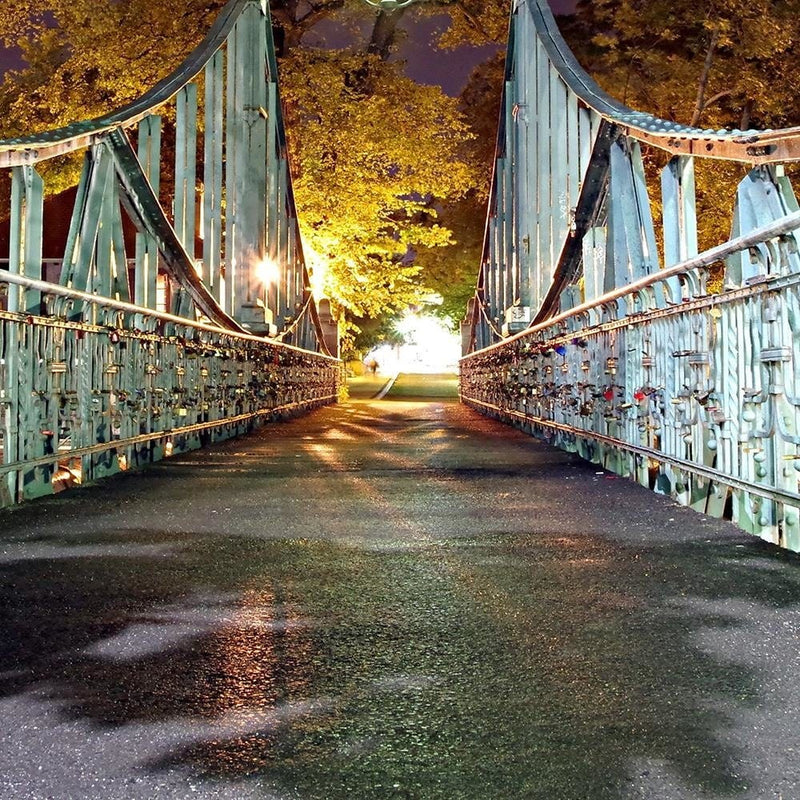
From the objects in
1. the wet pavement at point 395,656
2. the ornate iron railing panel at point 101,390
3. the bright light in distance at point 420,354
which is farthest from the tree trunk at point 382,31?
the bright light in distance at point 420,354

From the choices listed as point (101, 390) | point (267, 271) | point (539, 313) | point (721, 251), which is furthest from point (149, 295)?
point (267, 271)

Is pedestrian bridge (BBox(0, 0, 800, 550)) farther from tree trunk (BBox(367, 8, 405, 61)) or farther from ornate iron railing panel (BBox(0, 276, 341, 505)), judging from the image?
tree trunk (BBox(367, 8, 405, 61))

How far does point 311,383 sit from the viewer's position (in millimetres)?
21656

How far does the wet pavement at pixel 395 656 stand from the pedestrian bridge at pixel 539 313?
67 cm

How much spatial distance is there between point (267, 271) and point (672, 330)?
459 inches

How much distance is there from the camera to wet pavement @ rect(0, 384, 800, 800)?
189cm

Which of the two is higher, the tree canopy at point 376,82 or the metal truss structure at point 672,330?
the tree canopy at point 376,82

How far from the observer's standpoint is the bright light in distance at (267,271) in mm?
15875

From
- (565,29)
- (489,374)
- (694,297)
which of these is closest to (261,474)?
(694,297)

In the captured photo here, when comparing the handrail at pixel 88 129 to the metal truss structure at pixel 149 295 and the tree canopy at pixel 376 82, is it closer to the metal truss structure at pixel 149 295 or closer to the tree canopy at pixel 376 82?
the metal truss structure at pixel 149 295

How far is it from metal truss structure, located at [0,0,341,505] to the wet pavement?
1039 mm

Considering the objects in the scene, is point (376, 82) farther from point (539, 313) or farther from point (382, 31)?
point (539, 313)

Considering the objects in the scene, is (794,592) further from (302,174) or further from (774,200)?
(302,174)

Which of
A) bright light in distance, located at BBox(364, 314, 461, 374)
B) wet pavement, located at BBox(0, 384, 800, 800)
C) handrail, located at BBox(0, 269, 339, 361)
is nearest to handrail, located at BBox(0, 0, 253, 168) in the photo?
handrail, located at BBox(0, 269, 339, 361)
